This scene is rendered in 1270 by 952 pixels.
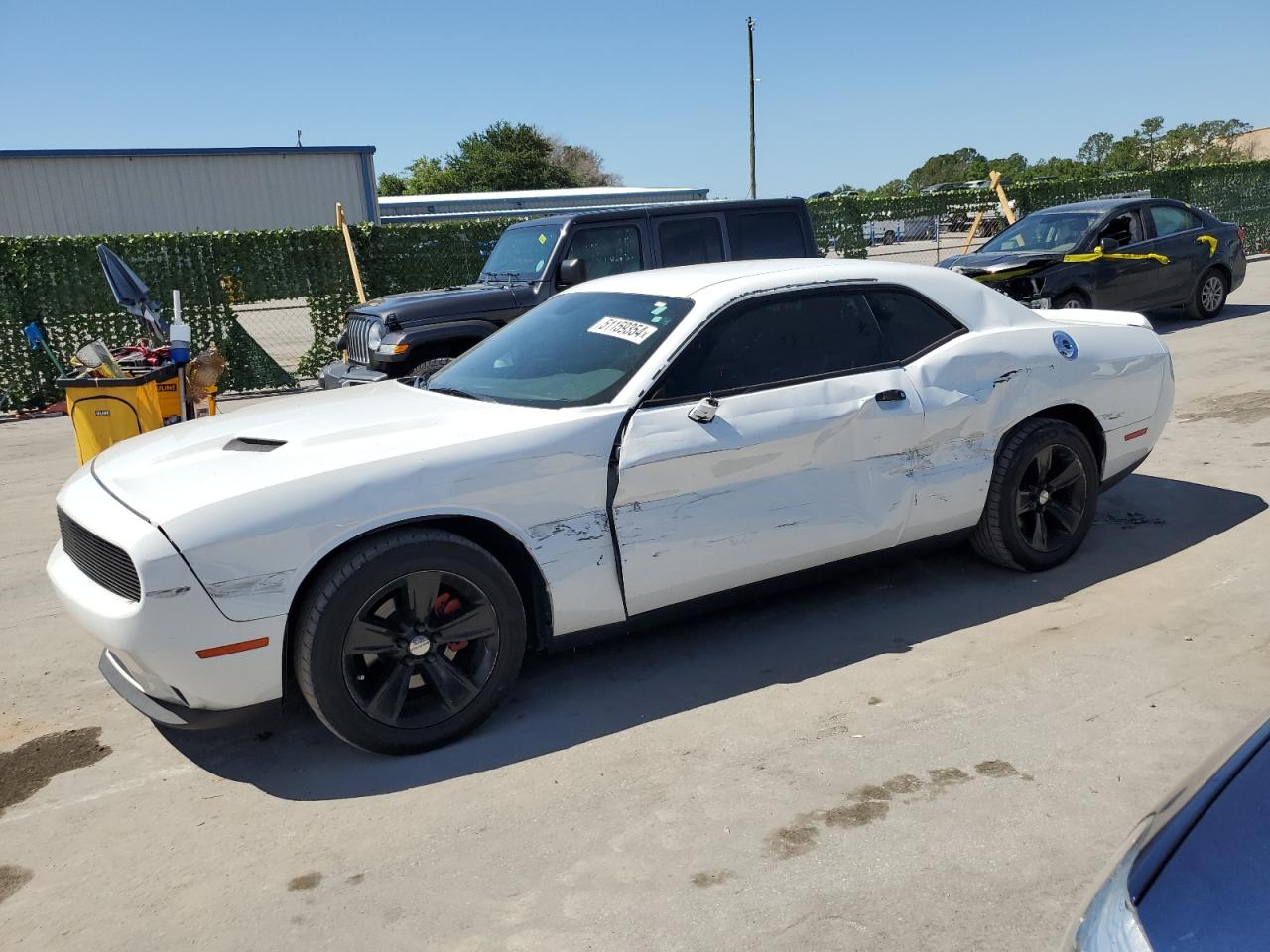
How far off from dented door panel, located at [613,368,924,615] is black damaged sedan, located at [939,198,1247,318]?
722 centimetres

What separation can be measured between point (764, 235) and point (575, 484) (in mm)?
6123

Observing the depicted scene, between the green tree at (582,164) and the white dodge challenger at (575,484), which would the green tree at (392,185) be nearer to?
the green tree at (582,164)

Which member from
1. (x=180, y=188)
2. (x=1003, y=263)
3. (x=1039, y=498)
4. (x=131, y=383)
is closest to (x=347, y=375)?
(x=131, y=383)

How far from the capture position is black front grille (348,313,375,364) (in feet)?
29.5

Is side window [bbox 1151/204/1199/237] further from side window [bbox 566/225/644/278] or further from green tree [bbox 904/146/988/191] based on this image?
green tree [bbox 904/146/988/191]

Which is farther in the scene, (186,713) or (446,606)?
(446,606)

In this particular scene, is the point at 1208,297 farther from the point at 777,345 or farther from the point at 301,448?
the point at 301,448

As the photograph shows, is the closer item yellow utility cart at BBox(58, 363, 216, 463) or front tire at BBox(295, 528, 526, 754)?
front tire at BBox(295, 528, 526, 754)

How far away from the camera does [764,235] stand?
9250 mm

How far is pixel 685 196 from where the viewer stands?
140 feet

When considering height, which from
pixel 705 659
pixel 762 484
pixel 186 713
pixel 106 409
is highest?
pixel 106 409

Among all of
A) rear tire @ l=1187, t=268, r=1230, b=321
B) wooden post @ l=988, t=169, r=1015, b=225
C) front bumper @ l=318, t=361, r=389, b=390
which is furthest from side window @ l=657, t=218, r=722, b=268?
wooden post @ l=988, t=169, r=1015, b=225

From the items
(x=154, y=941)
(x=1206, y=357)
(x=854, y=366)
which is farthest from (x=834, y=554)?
(x=1206, y=357)

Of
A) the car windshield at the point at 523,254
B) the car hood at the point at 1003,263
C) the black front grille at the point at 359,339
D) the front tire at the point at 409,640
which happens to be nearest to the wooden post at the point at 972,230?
the car hood at the point at 1003,263
